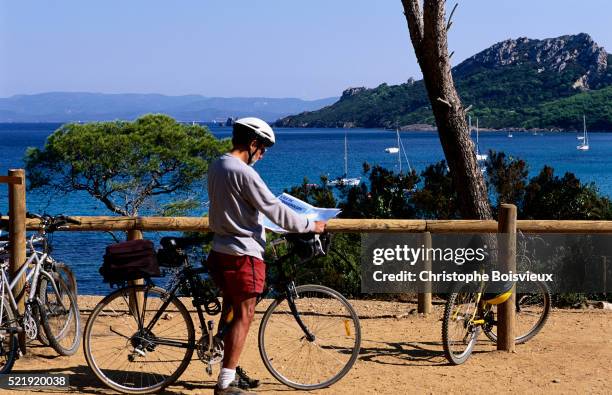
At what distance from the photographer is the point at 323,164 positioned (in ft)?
298

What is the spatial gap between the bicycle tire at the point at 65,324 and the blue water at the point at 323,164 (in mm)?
18311

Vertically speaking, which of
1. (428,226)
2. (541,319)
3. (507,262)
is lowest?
(541,319)

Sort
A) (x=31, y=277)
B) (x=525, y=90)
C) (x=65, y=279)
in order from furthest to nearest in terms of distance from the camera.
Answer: (x=525, y=90)
(x=65, y=279)
(x=31, y=277)

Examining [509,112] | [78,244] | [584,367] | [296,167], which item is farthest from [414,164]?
[584,367]

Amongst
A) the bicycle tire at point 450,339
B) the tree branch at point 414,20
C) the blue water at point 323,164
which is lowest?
the blue water at point 323,164

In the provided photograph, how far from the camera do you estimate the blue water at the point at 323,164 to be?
32812mm

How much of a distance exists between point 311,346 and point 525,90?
155332 mm

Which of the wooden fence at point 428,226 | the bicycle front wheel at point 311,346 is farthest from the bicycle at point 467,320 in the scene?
the bicycle front wheel at point 311,346

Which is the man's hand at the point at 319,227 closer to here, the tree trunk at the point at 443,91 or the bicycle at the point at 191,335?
the bicycle at the point at 191,335

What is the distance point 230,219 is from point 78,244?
30.9 meters

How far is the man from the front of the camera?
4.72 meters

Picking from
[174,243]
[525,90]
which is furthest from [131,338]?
[525,90]

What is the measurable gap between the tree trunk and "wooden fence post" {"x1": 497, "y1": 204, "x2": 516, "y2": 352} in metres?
1.13

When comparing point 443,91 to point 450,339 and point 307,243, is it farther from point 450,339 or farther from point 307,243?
point 307,243
